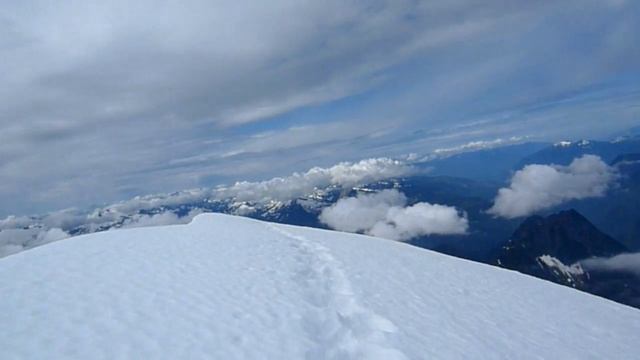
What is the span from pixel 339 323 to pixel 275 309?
164 centimetres

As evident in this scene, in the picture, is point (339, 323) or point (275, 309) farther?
point (275, 309)

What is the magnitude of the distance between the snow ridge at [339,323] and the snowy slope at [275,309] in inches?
1.7

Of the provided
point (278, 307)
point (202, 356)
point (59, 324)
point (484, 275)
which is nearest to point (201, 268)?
point (278, 307)

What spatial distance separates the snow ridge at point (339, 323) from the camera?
831 centimetres

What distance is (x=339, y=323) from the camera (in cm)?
973

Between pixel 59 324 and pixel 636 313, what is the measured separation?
19.1 metres

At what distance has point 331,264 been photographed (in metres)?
15.6

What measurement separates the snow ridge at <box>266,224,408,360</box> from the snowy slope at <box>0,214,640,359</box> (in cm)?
4

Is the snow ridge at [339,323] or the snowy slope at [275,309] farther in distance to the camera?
the snow ridge at [339,323]

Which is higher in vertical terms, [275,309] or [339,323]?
[275,309]

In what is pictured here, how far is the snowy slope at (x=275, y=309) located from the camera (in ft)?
26.4

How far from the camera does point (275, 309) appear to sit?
33.2ft

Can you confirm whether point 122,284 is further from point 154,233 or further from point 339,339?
point 154,233

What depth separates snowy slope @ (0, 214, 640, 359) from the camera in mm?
8039
